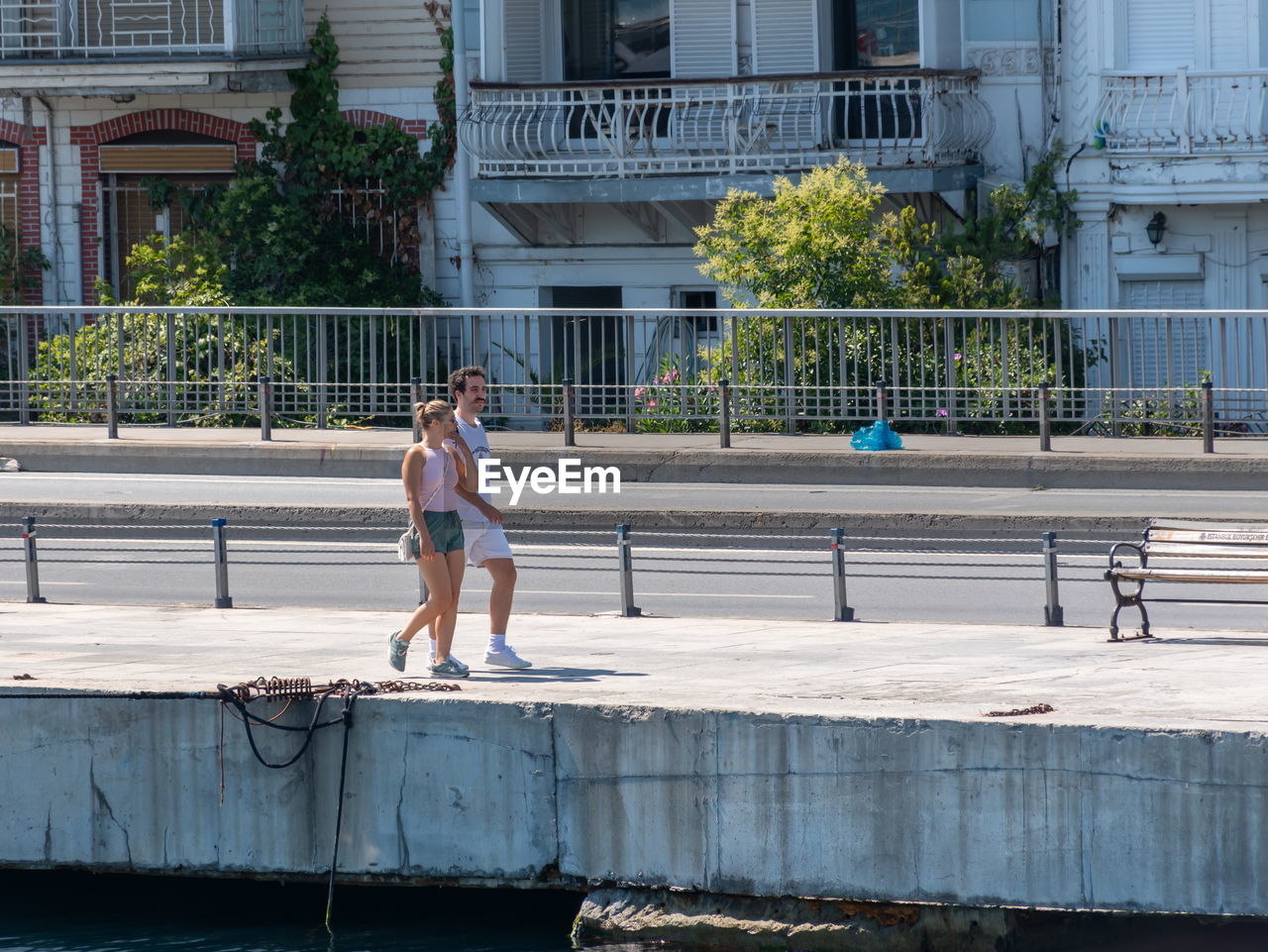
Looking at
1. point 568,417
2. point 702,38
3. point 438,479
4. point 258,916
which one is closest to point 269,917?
point 258,916

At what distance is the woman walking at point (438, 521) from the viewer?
32.2ft

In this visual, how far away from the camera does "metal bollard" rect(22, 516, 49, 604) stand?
43.7ft

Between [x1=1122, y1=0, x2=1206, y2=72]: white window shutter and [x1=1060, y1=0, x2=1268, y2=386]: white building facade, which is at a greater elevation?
[x1=1122, y1=0, x2=1206, y2=72]: white window shutter

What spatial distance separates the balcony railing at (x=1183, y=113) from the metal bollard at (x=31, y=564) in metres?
13.9

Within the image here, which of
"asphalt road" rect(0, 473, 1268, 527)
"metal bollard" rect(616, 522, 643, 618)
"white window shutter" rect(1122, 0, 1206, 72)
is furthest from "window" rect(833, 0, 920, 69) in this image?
"metal bollard" rect(616, 522, 643, 618)

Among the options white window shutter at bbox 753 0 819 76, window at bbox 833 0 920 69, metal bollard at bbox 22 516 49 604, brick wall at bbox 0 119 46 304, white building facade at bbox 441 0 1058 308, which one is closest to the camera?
metal bollard at bbox 22 516 49 604

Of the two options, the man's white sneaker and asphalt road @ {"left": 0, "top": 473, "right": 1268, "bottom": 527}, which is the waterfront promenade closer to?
the man's white sneaker

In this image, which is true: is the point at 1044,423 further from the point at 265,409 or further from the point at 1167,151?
the point at 265,409

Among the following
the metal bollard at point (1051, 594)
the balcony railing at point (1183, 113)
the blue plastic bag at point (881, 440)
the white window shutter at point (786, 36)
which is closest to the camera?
the metal bollard at point (1051, 594)

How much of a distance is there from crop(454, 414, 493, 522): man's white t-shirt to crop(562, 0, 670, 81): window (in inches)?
627

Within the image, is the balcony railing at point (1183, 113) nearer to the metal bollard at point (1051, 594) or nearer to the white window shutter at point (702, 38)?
the white window shutter at point (702, 38)

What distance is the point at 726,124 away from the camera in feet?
76.3

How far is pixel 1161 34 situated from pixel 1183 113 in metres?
1.06

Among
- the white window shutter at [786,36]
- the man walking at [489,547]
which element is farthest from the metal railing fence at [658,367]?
the man walking at [489,547]
